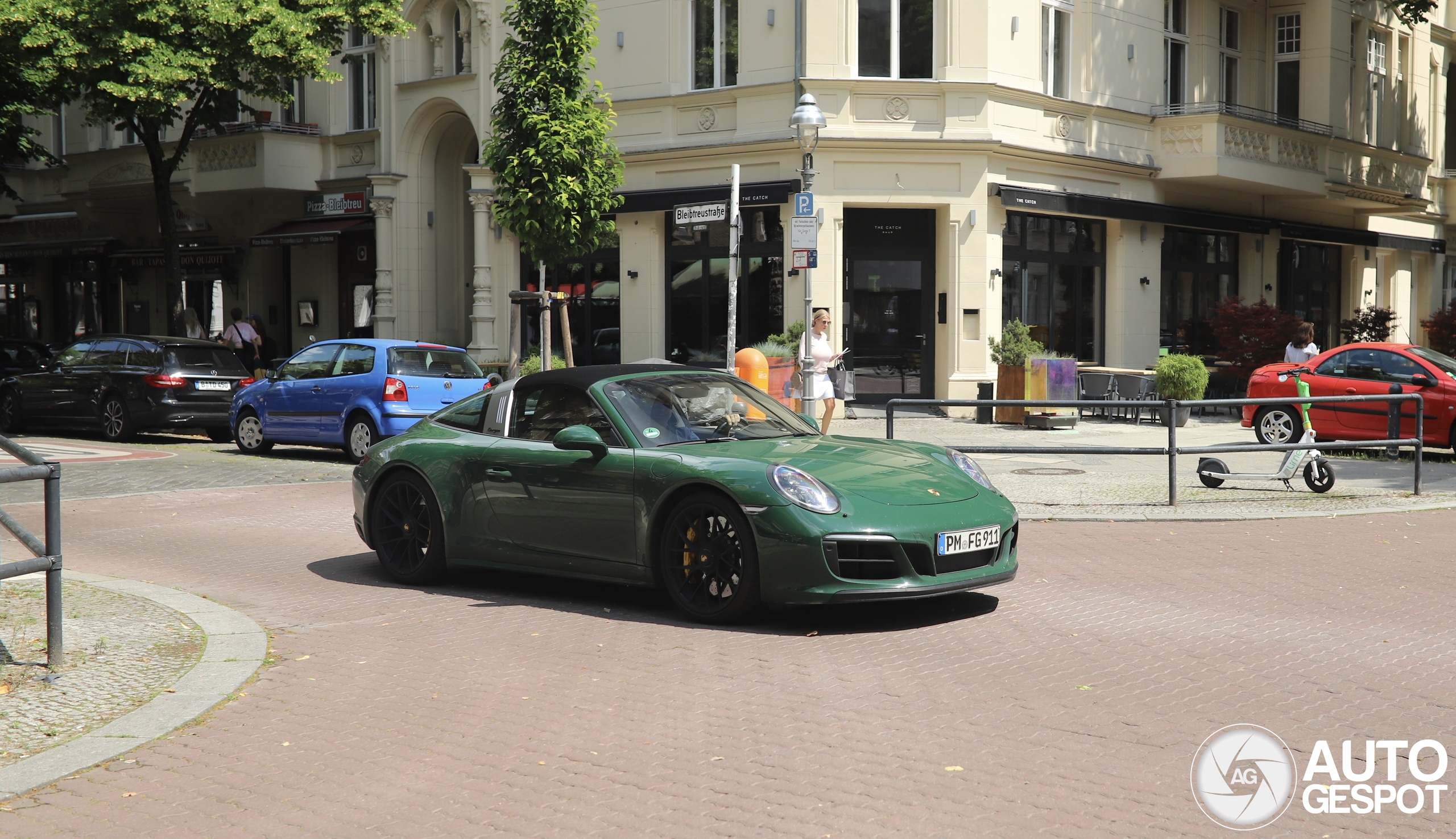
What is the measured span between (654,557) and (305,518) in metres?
5.71

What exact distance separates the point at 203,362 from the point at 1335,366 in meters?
16.2

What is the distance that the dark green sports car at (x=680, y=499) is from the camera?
6594 mm

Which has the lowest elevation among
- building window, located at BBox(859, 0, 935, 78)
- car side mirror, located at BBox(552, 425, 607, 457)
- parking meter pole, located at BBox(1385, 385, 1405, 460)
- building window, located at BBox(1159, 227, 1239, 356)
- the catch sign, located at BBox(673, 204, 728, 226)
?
parking meter pole, located at BBox(1385, 385, 1405, 460)

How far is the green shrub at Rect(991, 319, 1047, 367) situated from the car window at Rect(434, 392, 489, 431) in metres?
14.1

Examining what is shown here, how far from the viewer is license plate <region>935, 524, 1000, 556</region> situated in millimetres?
6684

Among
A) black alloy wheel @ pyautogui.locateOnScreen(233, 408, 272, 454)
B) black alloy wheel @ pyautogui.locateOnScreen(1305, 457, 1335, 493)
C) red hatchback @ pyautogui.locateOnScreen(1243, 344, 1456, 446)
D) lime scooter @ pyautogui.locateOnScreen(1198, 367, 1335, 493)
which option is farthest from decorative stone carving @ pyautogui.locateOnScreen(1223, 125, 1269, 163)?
black alloy wheel @ pyautogui.locateOnScreen(233, 408, 272, 454)

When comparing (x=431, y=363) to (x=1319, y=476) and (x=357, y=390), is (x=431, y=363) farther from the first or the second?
(x=1319, y=476)

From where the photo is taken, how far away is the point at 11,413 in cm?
2139

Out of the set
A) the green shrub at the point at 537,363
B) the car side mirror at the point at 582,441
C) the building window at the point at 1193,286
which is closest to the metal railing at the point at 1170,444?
the car side mirror at the point at 582,441

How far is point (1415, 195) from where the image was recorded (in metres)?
33.3

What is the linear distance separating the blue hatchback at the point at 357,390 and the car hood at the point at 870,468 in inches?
378

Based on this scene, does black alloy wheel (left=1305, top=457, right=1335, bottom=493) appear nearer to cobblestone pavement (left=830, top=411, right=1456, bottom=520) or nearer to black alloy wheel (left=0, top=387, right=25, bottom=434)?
cobblestone pavement (left=830, top=411, right=1456, bottom=520)

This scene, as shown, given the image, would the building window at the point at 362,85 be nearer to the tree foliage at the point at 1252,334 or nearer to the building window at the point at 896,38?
the building window at the point at 896,38

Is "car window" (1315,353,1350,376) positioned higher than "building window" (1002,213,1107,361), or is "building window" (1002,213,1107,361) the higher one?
"building window" (1002,213,1107,361)
